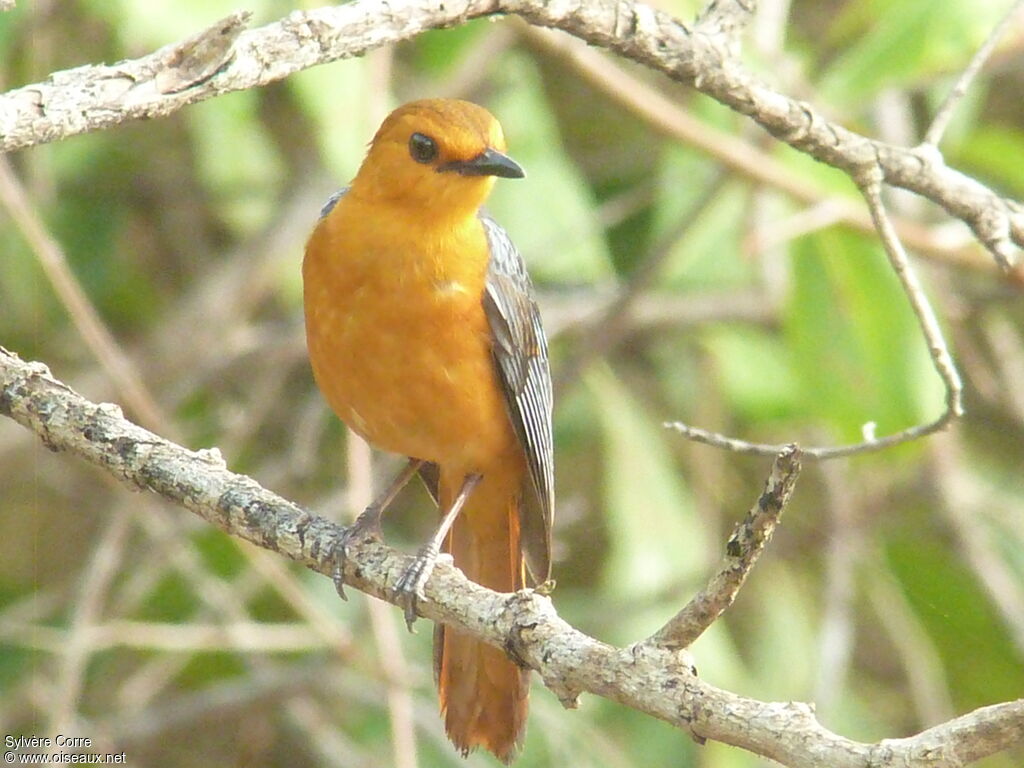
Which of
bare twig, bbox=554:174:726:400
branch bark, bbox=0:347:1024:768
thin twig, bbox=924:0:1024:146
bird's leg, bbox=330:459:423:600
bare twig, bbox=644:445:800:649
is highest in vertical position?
thin twig, bbox=924:0:1024:146

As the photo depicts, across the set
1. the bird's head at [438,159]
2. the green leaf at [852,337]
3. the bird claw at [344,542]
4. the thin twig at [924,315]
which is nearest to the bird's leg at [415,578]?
the bird claw at [344,542]

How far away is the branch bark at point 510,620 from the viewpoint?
7.91 ft

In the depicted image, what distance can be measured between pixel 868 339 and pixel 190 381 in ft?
10.6

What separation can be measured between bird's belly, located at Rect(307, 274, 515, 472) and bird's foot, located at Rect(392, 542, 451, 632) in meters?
0.61

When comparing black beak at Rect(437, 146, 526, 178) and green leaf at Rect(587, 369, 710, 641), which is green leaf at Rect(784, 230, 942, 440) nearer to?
green leaf at Rect(587, 369, 710, 641)

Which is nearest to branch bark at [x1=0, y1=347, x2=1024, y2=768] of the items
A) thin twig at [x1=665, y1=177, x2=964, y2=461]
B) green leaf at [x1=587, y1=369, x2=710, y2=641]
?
thin twig at [x1=665, y1=177, x2=964, y2=461]

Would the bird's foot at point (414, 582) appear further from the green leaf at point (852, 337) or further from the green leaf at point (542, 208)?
the green leaf at point (542, 208)

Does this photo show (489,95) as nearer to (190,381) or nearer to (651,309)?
(651,309)

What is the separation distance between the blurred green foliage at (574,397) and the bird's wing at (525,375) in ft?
4.22

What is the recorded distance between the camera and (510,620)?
310 centimetres

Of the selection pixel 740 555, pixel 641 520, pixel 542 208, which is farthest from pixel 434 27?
pixel 641 520

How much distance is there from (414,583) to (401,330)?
99 cm

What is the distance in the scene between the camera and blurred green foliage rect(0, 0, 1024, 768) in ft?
20.5

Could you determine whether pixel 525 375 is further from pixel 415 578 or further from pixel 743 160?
pixel 743 160
